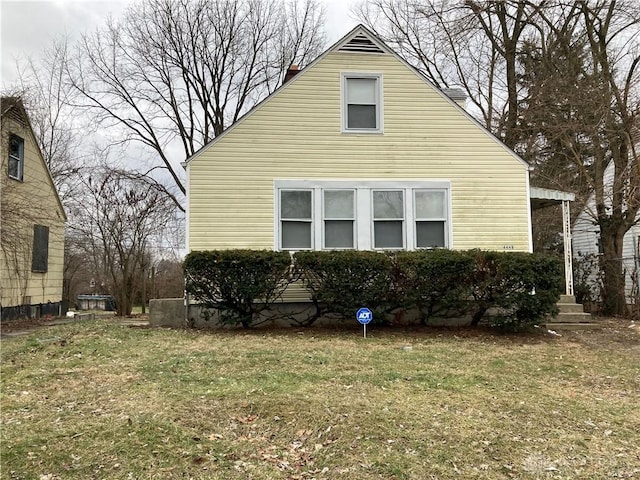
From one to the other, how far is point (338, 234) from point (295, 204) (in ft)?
3.80

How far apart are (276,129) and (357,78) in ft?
7.35

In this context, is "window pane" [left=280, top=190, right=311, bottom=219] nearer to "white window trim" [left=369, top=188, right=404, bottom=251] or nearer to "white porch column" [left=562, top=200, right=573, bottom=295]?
"white window trim" [left=369, top=188, right=404, bottom=251]

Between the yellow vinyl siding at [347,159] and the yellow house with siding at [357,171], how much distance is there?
0.02 meters

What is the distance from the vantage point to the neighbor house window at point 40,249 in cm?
1402

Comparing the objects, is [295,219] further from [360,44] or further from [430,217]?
[360,44]

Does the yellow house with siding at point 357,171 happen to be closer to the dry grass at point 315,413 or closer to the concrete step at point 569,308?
the concrete step at point 569,308

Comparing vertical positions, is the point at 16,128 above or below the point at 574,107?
below

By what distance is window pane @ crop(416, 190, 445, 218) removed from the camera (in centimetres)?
1115

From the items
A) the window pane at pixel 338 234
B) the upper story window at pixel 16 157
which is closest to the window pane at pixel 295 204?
the window pane at pixel 338 234

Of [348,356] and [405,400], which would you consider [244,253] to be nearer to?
[348,356]

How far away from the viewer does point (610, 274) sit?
13.8 meters

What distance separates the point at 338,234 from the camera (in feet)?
35.9

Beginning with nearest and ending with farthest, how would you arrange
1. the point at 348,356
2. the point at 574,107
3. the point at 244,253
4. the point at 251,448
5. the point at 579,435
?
1. the point at 251,448
2. the point at 579,435
3. the point at 348,356
4. the point at 244,253
5. the point at 574,107

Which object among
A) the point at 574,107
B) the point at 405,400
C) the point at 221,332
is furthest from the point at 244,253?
the point at 574,107
